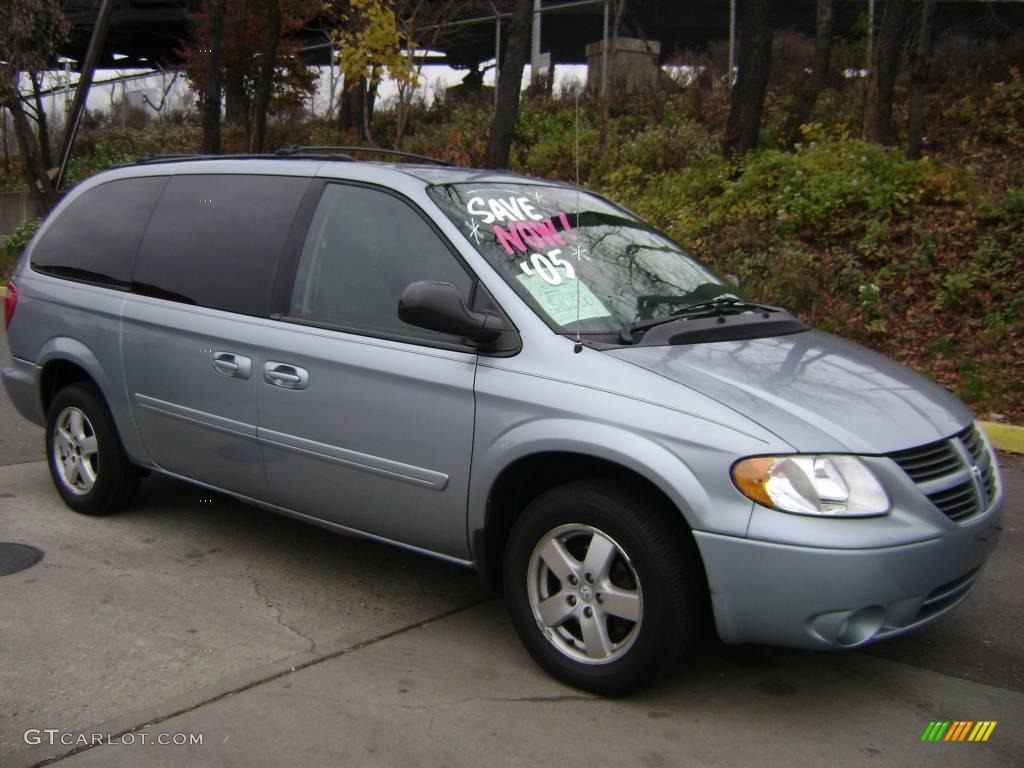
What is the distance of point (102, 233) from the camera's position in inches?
217

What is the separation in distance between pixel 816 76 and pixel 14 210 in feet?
56.4

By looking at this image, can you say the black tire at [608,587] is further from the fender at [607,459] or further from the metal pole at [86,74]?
the metal pole at [86,74]

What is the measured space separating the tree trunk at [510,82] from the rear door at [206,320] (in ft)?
27.5

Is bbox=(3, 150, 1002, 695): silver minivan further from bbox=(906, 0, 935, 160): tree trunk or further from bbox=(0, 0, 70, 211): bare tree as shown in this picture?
bbox=(0, 0, 70, 211): bare tree

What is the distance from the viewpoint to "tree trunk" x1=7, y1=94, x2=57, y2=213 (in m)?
18.3

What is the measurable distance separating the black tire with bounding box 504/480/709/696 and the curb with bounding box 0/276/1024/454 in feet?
16.1

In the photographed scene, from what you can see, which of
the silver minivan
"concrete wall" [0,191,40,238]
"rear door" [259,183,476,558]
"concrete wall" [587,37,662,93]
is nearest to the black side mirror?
the silver minivan

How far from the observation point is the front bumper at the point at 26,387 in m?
5.74

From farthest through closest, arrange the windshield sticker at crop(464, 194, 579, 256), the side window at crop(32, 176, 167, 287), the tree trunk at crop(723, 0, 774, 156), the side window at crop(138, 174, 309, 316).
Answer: the tree trunk at crop(723, 0, 774, 156) < the side window at crop(32, 176, 167, 287) < the side window at crop(138, 174, 309, 316) < the windshield sticker at crop(464, 194, 579, 256)

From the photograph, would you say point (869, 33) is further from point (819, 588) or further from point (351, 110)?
point (819, 588)

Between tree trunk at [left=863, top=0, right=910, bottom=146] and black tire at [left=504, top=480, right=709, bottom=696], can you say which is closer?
black tire at [left=504, top=480, right=709, bottom=696]

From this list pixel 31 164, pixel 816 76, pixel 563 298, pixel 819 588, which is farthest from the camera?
pixel 31 164

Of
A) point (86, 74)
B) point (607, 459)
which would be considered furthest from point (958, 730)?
point (86, 74)

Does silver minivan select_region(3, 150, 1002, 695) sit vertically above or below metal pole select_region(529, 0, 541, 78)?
below
